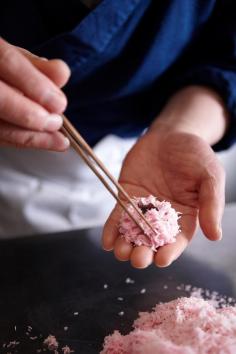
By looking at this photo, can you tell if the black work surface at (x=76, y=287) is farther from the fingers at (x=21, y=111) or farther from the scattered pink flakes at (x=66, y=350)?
the fingers at (x=21, y=111)

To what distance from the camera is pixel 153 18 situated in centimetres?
100

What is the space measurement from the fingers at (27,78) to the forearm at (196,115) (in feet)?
1.35

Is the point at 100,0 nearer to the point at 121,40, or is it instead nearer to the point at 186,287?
the point at 121,40

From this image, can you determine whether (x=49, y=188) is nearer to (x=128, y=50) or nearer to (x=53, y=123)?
(x=128, y=50)

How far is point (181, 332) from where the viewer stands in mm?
725

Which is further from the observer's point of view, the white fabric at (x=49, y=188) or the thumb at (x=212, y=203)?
the white fabric at (x=49, y=188)

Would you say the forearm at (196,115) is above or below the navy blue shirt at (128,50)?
below

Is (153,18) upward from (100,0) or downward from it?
downward

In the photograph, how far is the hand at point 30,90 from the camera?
1.97ft

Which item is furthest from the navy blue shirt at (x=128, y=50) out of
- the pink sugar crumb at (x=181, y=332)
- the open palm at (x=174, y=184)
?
the pink sugar crumb at (x=181, y=332)

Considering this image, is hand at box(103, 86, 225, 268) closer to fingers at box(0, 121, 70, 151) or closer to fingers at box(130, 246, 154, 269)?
fingers at box(130, 246, 154, 269)

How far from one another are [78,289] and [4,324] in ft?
0.44

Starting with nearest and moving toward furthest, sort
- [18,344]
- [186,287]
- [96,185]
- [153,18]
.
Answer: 1. [18,344]
2. [186,287]
3. [153,18]
4. [96,185]

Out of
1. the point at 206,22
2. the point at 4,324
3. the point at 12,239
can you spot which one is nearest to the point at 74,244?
the point at 12,239
